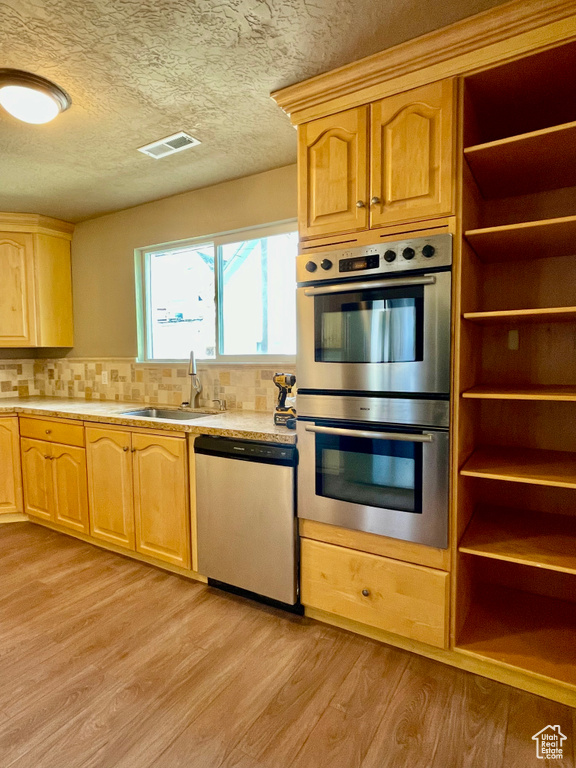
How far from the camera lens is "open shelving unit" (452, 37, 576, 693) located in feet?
5.09

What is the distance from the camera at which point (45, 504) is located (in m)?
3.10

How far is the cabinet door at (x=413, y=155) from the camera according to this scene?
1588 mm

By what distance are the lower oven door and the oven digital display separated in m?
0.66

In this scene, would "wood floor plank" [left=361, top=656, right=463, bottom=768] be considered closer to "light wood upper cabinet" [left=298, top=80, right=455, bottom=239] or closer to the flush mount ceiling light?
"light wood upper cabinet" [left=298, top=80, right=455, bottom=239]

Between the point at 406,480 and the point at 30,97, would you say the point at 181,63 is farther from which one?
the point at 406,480

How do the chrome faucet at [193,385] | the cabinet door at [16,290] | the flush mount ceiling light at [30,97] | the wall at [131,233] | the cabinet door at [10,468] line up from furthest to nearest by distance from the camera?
the cabinet door at [16,290]
the cabinet door at [10,468]
the chrome faucet at [193,385]
the wall at [131,233]
the flush mount ceiling light at [30,97]

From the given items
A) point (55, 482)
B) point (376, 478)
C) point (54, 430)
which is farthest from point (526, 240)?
point (55, 482)

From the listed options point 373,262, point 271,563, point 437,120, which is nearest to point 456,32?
point 437,120

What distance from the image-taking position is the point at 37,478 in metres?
3.14

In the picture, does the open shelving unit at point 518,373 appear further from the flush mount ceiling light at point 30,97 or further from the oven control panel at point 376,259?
the flush mount ceiling light at point 30,97

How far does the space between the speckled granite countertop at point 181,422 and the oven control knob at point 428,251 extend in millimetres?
960

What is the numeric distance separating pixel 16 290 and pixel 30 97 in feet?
7.03

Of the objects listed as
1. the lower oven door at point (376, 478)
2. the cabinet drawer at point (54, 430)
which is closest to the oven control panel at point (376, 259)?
the lower oven door at point (376, 478)

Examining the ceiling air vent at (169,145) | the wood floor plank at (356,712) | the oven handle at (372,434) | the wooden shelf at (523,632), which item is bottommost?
the wood floor plank at (356,712)
